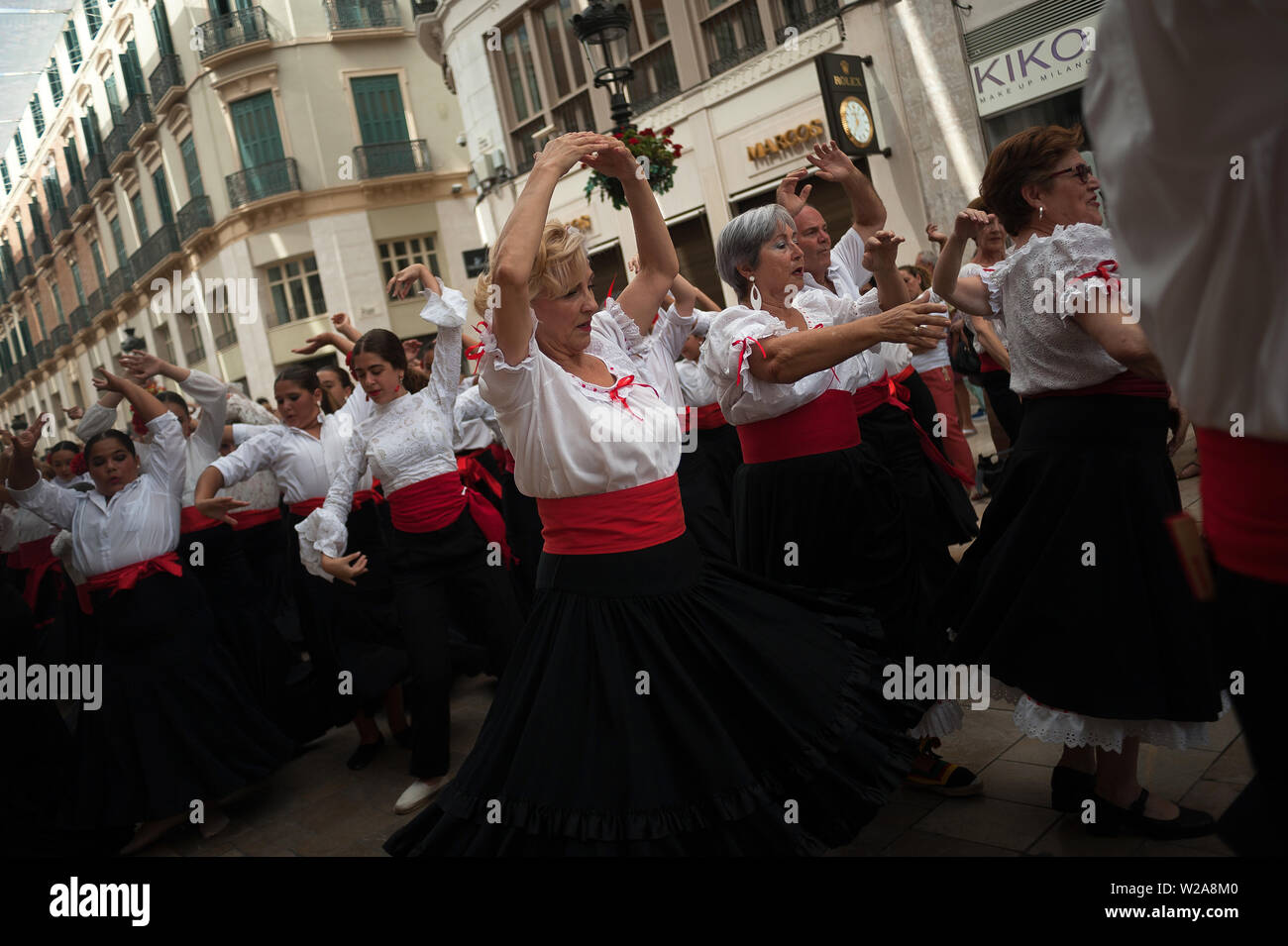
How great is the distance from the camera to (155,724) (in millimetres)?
4434

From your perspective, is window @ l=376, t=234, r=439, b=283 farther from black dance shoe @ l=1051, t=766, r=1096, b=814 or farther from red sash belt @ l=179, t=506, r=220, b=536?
black dance shoe @ l=1051, t=766, r=1096, b=814

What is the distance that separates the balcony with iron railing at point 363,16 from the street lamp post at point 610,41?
21.1 meters

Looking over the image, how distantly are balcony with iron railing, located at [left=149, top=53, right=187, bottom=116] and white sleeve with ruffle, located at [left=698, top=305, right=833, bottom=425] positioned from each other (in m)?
29.1

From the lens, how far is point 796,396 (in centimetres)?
324

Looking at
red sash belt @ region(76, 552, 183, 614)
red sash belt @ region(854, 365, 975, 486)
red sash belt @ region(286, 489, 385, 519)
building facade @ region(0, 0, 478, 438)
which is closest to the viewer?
red sash belt @ region(854, 365, 975, 486)

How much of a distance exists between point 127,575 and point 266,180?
23822mm

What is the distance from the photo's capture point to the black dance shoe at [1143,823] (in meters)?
2.60

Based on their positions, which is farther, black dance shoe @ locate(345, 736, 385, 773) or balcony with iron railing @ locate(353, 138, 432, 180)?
balcony with iron railing @ locate(353, 138, 432, 180)

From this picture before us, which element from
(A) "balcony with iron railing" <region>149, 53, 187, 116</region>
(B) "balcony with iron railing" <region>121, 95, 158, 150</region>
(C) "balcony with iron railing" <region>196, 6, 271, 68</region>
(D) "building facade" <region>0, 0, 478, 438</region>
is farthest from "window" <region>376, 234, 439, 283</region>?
(B) "balcony with iron railing" <region>121, 95, 158, 150</region>

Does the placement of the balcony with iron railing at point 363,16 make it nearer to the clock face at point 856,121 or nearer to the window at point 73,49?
the window at point 73,49

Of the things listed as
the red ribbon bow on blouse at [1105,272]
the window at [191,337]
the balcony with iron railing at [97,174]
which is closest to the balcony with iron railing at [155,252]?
the window at [191,337]

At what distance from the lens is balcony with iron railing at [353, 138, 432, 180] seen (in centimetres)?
2531

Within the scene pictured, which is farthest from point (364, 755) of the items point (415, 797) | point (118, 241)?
point (118, 241)
